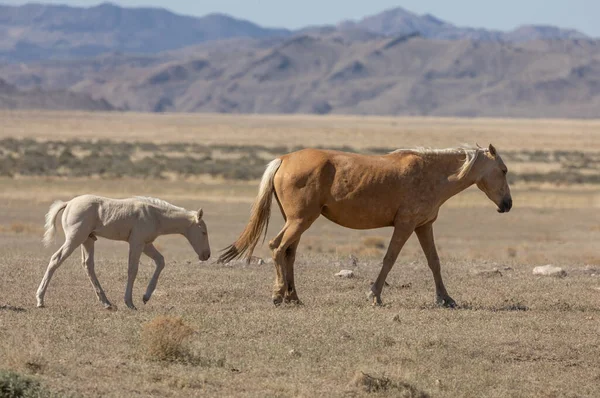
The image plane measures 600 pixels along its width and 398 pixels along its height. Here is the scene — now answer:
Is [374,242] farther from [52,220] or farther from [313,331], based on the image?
[313,331]

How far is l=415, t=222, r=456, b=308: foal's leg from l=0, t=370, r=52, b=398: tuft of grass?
20.5ft

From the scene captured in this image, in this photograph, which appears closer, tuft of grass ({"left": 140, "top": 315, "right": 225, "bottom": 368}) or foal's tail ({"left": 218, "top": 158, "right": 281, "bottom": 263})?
tuft of grass ({"left": 140, "top": 315, "right": 225, "bottom": 368})

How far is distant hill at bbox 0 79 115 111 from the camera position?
538ft

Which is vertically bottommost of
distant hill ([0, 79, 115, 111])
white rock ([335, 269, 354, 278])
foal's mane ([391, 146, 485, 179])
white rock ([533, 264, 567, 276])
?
distant hill ([0, 79, 115, 111])

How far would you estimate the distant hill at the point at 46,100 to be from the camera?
163875 millimetres

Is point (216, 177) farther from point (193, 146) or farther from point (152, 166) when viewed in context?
point (193, 146)

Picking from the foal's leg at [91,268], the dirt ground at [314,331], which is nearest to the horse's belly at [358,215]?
the dirt ground at [314,331]

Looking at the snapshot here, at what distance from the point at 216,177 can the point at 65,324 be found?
31.7m

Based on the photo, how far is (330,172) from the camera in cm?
1347

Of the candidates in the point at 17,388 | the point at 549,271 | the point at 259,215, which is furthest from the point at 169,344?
the point at 549,271

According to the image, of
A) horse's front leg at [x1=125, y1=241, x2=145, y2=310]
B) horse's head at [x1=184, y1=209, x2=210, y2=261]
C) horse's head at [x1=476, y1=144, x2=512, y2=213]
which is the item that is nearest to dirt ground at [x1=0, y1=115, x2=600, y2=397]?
horse's front leg at [x1=125, y1=241, x2=145, y2=310]

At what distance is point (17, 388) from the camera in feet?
28.1

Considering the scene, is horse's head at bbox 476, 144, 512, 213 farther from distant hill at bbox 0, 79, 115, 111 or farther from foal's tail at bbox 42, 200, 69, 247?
distant hill at bbox 0, 79, 115, 111

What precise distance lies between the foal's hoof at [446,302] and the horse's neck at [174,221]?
10.6 ft
